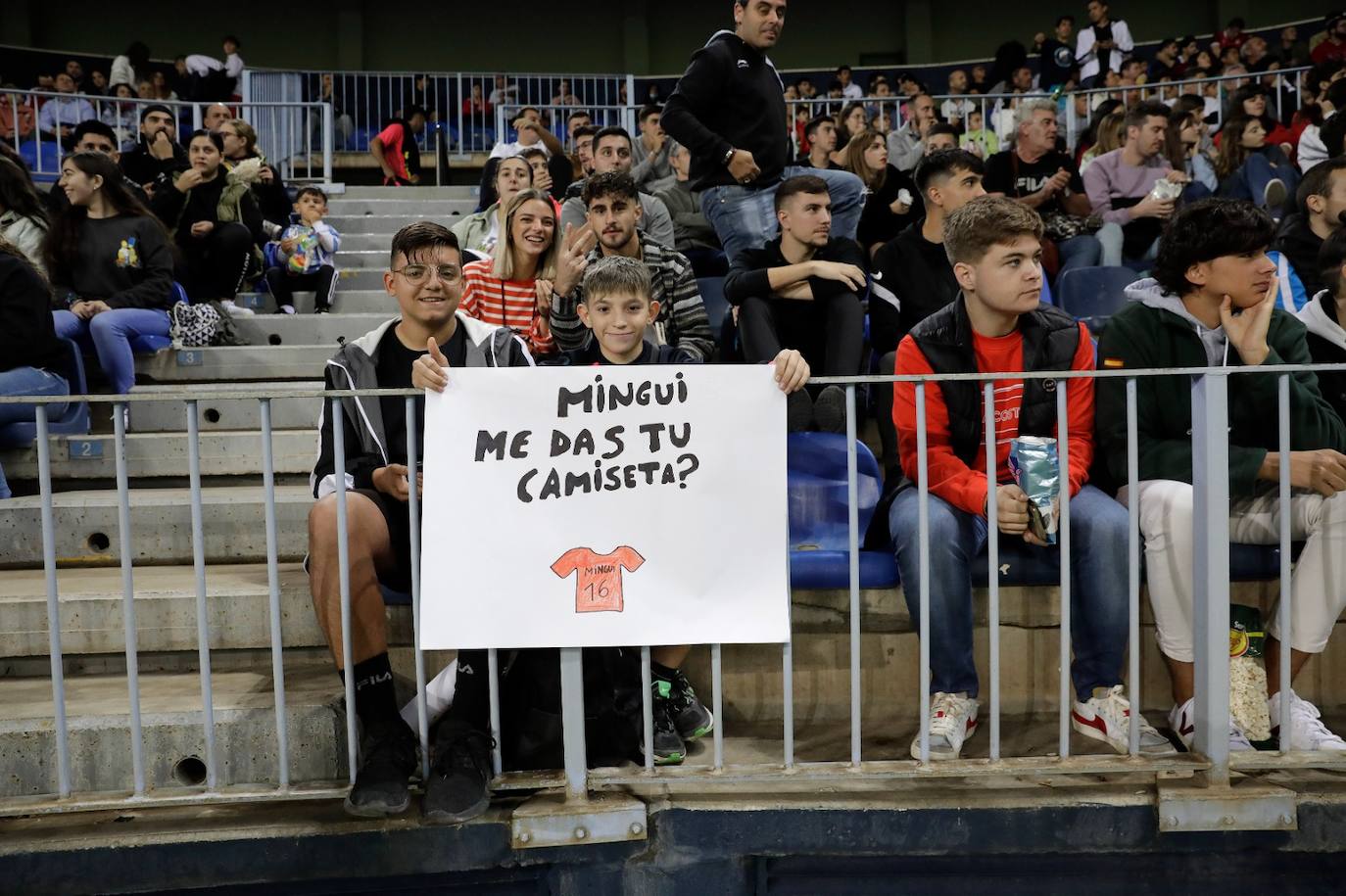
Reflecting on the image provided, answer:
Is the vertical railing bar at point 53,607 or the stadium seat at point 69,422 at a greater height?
the stadium seat at point 69,422

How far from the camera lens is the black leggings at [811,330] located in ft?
14.9

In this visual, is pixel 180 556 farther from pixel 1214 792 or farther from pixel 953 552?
pixel 1214 792

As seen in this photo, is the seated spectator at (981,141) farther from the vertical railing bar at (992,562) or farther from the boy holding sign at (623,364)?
the vertical railing bar at (992,562)

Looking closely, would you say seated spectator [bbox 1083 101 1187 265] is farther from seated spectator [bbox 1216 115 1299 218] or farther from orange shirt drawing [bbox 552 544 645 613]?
orange shirt drawing [bbox 552 544 645 613]

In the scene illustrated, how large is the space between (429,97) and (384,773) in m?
14.9

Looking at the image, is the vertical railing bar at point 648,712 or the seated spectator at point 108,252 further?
the seated spectator at point 108,252

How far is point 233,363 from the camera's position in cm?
571

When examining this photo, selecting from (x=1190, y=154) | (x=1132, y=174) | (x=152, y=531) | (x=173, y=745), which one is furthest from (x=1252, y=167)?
(x=173, y=745)

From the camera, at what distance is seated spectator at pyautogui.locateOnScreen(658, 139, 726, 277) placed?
6.45 meters

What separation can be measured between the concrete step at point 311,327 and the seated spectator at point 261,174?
5.45ft

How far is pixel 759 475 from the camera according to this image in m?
2.86

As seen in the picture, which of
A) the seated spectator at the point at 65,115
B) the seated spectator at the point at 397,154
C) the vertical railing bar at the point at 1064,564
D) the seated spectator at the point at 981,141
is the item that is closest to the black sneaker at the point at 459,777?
the vertical railing bar at the point at 1064,564

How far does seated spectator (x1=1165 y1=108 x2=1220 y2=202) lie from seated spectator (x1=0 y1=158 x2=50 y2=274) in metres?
6.21

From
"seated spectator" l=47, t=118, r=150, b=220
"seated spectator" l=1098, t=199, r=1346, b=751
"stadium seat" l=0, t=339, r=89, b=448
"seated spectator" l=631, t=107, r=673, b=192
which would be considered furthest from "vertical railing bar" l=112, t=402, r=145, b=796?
"seated spectator" l=631, t=107, r=673, b=192
